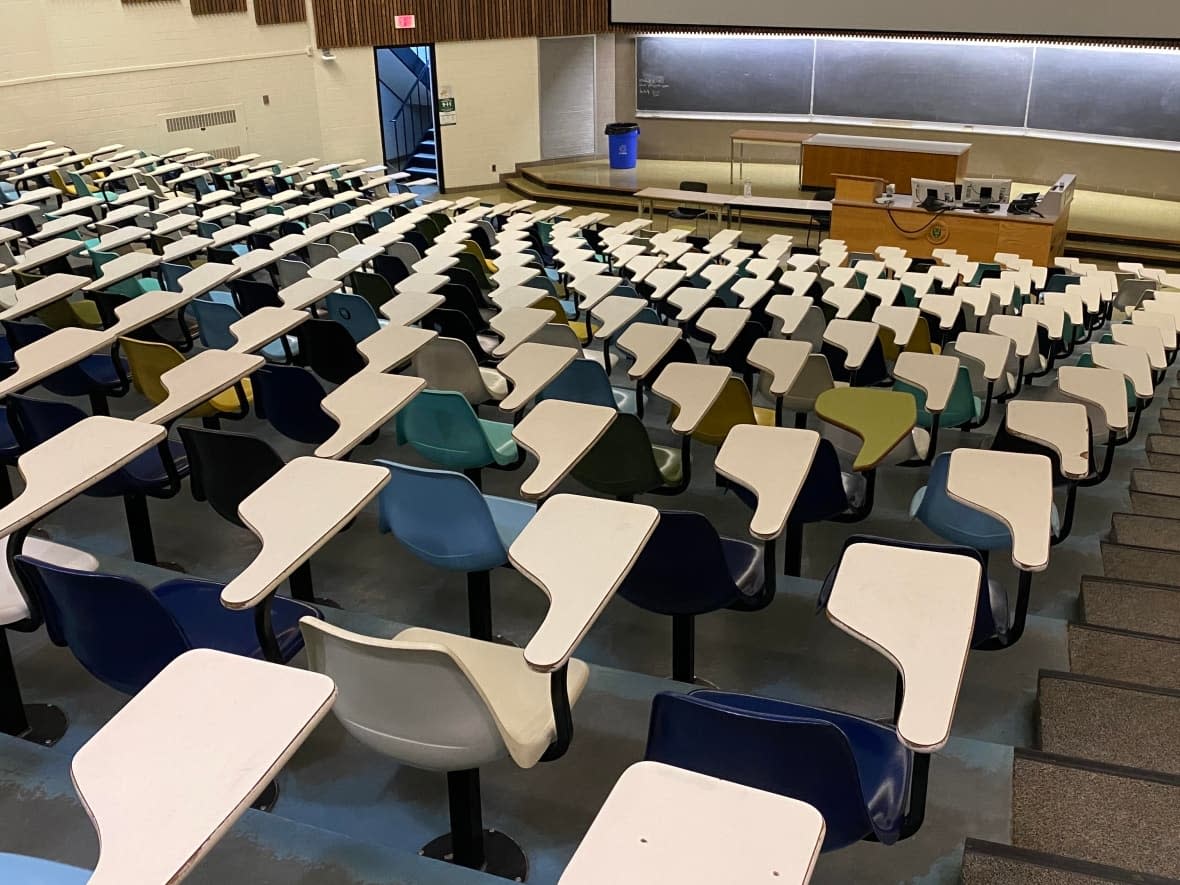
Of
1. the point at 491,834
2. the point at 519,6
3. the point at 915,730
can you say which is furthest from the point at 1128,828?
the point at 519,6

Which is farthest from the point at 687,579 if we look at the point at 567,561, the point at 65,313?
the point at 65,313

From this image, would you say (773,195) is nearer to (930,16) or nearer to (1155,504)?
(930,16)

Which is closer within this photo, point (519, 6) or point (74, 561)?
point (74, 561)

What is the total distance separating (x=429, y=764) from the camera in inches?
82.9

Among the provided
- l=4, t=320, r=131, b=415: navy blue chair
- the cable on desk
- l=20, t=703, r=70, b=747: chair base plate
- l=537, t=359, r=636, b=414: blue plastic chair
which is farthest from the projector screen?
l=20, t=703, r=70, b=747: chair base plate

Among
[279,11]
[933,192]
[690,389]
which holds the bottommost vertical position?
[933,192]

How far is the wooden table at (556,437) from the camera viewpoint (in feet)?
9.28

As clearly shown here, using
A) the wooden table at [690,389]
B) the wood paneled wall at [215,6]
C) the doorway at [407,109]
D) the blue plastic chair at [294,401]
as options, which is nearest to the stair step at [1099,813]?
the wooden table at [690,389]

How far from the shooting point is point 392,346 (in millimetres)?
3994

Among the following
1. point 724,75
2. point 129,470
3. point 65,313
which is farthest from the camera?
point 724,75

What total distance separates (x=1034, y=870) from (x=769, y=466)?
120cm

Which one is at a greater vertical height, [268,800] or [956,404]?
[956,404]

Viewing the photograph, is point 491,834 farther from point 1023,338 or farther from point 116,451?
point 1023,338

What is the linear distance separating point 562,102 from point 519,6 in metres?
1.60
